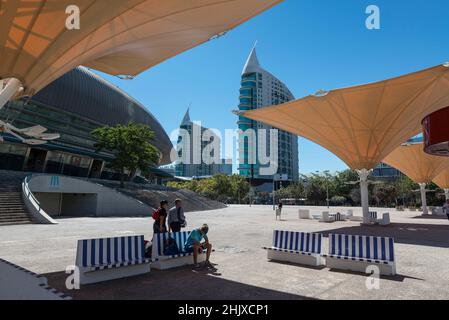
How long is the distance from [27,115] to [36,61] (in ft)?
144

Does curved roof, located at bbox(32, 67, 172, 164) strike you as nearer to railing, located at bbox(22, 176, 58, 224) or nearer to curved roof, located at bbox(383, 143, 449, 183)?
railing, located at bbox(22, 176, 58, 224)

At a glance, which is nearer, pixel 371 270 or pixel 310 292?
pixel 310 292

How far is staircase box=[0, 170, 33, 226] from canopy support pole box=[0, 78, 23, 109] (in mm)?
15846

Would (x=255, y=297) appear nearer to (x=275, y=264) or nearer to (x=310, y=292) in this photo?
(x=310, y=292)

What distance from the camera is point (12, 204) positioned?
2391 centimetres

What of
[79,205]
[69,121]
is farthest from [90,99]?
[79,205]

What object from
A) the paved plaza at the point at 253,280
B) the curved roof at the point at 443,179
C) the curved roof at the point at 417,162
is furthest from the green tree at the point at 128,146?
the curved roof at the point at 443,179

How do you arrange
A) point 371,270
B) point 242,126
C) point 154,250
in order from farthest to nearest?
point 242,126 < point 154,250 < point 371,270

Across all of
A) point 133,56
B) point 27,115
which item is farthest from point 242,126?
point 133,56

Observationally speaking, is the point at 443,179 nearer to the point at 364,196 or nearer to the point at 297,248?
the point at 364,196

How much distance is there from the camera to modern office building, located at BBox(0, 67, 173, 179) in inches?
1724

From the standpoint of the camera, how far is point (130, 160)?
3969 cm
